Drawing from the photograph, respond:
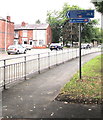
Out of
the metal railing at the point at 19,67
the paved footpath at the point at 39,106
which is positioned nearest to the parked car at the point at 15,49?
the metal railing at the point at 19,67

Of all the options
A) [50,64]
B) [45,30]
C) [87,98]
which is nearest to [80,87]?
[87,98]

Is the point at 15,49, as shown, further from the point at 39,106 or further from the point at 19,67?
the point at 39,106

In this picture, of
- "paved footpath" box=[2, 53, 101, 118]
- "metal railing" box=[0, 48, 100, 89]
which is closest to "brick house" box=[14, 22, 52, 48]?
"metal railing" box=[0, 48, 100, 89]

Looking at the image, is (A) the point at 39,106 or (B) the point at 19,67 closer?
(A) the point at 39,106

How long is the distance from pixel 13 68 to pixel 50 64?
201 inches

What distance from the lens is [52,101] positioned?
5164 mm

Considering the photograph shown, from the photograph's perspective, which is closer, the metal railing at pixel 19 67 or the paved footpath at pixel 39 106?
the paved footpath at pixel 39 106

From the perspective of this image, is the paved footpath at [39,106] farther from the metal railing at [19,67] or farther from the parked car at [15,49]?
the parked car at [15,49]

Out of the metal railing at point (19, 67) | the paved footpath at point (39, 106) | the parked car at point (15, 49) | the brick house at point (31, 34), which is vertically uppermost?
the brick house at point (31, 34)

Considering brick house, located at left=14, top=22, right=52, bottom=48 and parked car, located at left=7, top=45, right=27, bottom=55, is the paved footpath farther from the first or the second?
brick house, located at left=14, top=22, right=52, bottom=48

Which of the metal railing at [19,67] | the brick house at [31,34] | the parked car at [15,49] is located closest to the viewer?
the metal railing at [19,67]

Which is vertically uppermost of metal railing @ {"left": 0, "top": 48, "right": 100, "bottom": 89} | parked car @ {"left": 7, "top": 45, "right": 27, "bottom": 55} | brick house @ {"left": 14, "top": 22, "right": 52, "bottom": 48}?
brick house @ {"left": 14, "top": 22, "right": 52, "bottom": 48}

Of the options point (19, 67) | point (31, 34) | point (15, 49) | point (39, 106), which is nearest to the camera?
point (39, 106)

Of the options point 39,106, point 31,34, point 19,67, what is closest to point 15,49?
point 19,67
